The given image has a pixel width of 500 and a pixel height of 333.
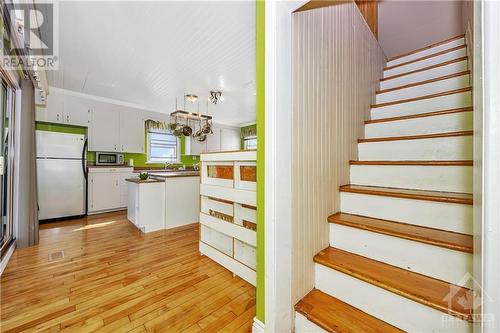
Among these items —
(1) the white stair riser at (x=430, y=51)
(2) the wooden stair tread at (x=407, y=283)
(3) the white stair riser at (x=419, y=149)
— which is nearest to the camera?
(2) the wooden stair tread at (x=407, y=283)

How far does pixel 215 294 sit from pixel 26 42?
9.56ft

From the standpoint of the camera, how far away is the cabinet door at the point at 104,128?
4.58 m

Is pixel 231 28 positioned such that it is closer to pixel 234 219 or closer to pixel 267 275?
pixel 234 219

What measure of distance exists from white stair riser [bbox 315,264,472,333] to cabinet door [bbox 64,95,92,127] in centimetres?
534

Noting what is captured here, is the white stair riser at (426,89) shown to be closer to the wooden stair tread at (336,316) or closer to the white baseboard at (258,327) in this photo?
the wooden stair tread at (336,316)

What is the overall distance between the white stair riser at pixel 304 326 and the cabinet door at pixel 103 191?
477 cm

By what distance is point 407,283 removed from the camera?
1077mm

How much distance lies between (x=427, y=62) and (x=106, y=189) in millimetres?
5995

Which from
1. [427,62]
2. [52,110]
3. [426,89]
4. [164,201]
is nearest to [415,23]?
[427,62]

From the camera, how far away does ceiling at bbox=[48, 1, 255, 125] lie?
2.09 meters

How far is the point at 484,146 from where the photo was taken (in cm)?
61

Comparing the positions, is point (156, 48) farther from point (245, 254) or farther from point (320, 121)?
point (245, 254)

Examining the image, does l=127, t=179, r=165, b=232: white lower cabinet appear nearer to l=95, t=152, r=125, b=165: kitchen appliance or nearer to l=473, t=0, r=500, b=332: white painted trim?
l=95, t=152, r=125, b=165: kitchen appliance

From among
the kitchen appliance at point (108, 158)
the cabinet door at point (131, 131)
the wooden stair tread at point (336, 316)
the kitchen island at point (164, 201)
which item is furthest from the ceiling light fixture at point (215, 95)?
the wooden stair tread at point (336, 316)
